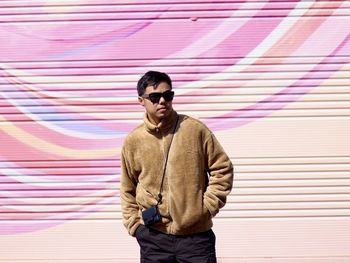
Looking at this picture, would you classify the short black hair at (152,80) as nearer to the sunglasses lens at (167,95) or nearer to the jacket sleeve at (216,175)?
the sunglasses lens at (167,95)

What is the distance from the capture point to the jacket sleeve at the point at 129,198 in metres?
3.75

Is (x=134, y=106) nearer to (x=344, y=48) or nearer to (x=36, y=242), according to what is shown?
Answer: (x=36, y=242)

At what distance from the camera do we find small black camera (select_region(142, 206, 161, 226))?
11.8 feet

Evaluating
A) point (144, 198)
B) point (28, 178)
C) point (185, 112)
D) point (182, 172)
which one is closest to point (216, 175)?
point (182, 172)

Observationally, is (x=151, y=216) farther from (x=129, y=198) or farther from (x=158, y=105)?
(x=158, y=105)

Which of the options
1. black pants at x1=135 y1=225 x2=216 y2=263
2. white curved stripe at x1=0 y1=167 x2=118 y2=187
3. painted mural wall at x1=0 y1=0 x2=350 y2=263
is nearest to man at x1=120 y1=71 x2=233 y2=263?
black pants at x1=135 y1=225 x2=216 y2=263

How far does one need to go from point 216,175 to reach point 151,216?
1.34 ft

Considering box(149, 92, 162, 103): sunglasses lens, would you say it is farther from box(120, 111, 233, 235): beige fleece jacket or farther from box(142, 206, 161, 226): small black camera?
box(142, 206, 161, 226): small black camera

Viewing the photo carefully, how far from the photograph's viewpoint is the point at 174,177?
11.7 feet

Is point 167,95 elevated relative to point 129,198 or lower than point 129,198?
elevated

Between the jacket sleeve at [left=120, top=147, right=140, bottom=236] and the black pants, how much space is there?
79 mm

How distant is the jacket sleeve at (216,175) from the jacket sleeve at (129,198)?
1.44 ft

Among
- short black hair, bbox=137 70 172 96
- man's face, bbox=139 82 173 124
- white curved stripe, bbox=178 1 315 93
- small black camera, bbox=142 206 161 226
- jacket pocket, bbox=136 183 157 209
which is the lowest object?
small black camera, bbox=142 206 161 226

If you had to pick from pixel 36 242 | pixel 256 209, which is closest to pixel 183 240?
pixel 256 209
